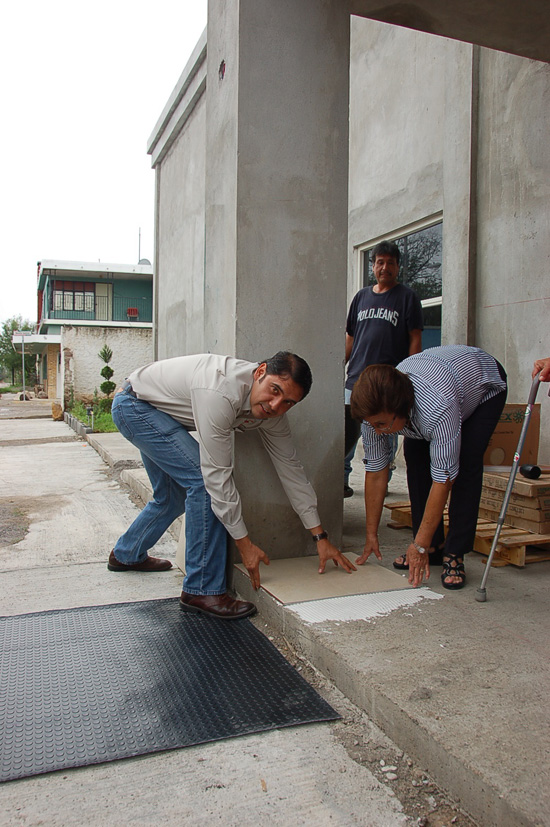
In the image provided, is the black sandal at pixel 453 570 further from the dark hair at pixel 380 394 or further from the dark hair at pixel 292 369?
the dark hair at pixel 292 369

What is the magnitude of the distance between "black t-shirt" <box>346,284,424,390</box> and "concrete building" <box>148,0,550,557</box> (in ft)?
2.23

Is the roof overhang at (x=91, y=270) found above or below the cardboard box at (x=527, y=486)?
above

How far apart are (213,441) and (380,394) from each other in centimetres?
80

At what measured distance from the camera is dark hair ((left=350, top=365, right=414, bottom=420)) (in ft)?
9.32

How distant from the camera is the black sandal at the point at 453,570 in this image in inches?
123

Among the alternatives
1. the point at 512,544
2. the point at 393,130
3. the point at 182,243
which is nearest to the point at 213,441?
the point at 512,544

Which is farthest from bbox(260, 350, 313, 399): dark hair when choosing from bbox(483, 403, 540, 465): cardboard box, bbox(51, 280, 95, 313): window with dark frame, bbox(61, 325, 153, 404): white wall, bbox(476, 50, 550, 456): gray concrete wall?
bbox(51, 280, 95, 313): window with dark frame

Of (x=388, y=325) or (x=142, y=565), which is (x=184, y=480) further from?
(x=388, y=325)

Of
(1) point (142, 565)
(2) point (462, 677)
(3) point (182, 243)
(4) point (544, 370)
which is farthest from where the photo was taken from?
(3) point (182, 243)

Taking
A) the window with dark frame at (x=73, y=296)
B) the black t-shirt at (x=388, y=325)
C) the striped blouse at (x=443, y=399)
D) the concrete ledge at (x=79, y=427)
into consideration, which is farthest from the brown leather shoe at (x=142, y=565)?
the window with dark frame at (x=73, y=296)

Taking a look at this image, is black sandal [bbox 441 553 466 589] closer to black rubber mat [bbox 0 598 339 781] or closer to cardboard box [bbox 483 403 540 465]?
black rubber mat [bbox 0 598 339 781]

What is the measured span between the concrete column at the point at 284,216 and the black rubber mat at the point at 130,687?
2.74 feet

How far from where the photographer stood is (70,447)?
1214cm

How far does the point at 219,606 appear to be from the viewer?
315 centimetres
